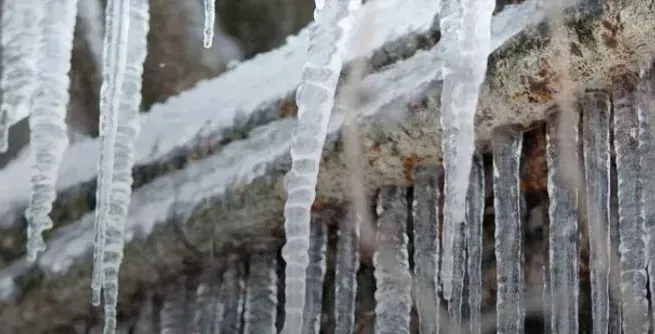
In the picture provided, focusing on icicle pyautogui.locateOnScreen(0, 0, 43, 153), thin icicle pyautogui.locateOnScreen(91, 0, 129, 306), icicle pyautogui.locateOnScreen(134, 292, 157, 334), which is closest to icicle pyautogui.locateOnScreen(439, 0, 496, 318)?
thin icicle pyautogui.locateOnScreen(91, 0, 129, 306)

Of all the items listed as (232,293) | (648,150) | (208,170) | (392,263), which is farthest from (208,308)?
(648,150)

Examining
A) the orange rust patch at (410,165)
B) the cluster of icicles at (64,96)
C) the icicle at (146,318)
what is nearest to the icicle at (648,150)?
the orange rust patch at (410,165)

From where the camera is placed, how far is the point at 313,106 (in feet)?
4.63

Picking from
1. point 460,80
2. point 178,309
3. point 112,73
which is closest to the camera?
point 460,80

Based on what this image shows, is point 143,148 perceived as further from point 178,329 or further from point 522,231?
point 522,231

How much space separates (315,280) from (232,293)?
207 millimetres

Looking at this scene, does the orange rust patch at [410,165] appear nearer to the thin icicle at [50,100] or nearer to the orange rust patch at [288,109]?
the orange rust patch at [288,109]

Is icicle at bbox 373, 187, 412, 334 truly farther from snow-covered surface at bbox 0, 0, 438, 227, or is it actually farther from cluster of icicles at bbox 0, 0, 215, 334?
cluster of icicles at bbox 0, 0, 215, 334

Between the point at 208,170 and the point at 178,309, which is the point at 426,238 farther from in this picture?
the point at 178,309

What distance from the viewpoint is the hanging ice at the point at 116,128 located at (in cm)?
148

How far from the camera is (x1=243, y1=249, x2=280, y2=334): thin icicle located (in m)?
1.75

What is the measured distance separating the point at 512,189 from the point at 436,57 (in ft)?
0.83

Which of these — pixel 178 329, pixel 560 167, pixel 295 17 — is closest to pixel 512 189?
pixel 560 167

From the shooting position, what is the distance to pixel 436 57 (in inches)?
58.8
